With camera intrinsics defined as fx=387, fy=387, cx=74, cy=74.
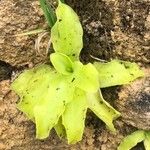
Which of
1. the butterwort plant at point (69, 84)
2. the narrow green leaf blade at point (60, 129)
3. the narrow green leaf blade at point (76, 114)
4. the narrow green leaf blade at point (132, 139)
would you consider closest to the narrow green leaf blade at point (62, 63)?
the butterwort plant at point (69, 84)

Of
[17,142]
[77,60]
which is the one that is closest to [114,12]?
[77,60]

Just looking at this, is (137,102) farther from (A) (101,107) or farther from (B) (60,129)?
(B) (60,129)

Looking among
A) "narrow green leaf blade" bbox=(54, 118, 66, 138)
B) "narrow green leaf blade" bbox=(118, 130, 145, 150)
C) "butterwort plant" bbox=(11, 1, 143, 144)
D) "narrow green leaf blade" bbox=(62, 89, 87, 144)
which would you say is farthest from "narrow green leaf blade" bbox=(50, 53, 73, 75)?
"narrow green leaf blade" bbox=(118, 130, 145, 150)

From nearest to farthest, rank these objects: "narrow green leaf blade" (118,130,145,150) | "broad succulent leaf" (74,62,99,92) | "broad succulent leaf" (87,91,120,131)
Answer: "broad succulent leaf" (74,62,99,92) → "broad succulent leaf" (87,91,120,131) → "narrow green leaf blade" (118,130,145,150)

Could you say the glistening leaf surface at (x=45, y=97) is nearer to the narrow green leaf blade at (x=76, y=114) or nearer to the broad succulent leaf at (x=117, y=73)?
the narrow green leaf blade at (x=76, y=114)

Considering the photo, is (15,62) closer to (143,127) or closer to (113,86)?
(113,86)

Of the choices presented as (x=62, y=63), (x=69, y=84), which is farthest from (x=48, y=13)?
(x=69, y=84)

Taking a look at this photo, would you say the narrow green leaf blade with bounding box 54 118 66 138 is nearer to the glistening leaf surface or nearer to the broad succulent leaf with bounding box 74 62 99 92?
the glistening leaf surface
